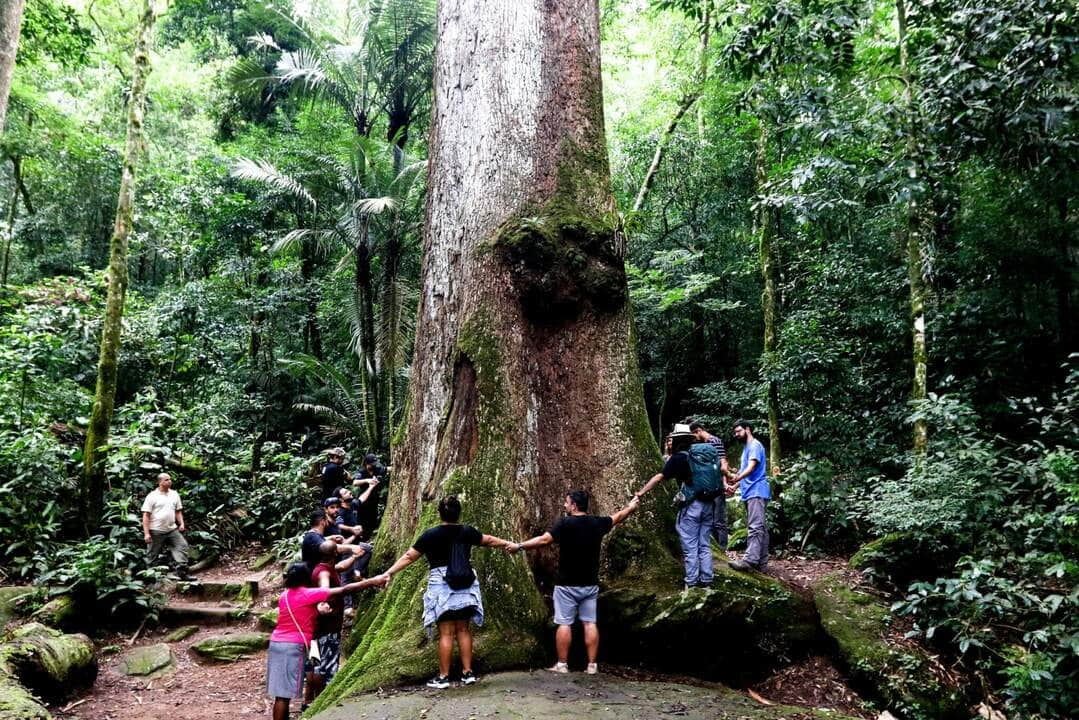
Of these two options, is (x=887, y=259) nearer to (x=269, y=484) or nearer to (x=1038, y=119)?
(x=1038, y=119)

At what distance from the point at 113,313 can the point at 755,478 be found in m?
9.07

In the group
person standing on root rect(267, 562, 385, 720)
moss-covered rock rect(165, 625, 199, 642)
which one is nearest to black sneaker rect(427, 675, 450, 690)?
person standing on root rect(267, 562, 385, 720)

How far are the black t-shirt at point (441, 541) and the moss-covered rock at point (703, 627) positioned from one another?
54.4 inches

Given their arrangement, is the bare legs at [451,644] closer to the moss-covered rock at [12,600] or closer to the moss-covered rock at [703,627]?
the moss-covered rock at [703,627]

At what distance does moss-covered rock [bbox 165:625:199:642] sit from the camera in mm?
8383

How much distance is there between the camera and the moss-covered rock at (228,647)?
7785 millimetres

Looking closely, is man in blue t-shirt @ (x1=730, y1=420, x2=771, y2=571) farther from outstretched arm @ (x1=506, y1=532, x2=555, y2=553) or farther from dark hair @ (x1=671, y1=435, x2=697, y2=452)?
outstretched arm @ (x1=506, y1=532, x2=555, y2=553)

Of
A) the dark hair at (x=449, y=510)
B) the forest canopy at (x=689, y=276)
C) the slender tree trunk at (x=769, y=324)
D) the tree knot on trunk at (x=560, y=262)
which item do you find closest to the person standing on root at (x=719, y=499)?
the forest canopy at (x=689, y=276)

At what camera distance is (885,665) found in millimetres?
5668

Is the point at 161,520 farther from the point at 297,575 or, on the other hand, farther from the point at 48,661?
the point at 297,575

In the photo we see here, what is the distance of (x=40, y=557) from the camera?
9.16 m

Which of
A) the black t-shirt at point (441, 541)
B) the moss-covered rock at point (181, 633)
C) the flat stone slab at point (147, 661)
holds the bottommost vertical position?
the flat stone slab at point (147, 661)

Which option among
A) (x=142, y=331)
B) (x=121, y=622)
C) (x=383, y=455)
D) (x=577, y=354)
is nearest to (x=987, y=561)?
(x=577, y=354)

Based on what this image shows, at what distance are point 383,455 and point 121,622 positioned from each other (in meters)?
5.79
